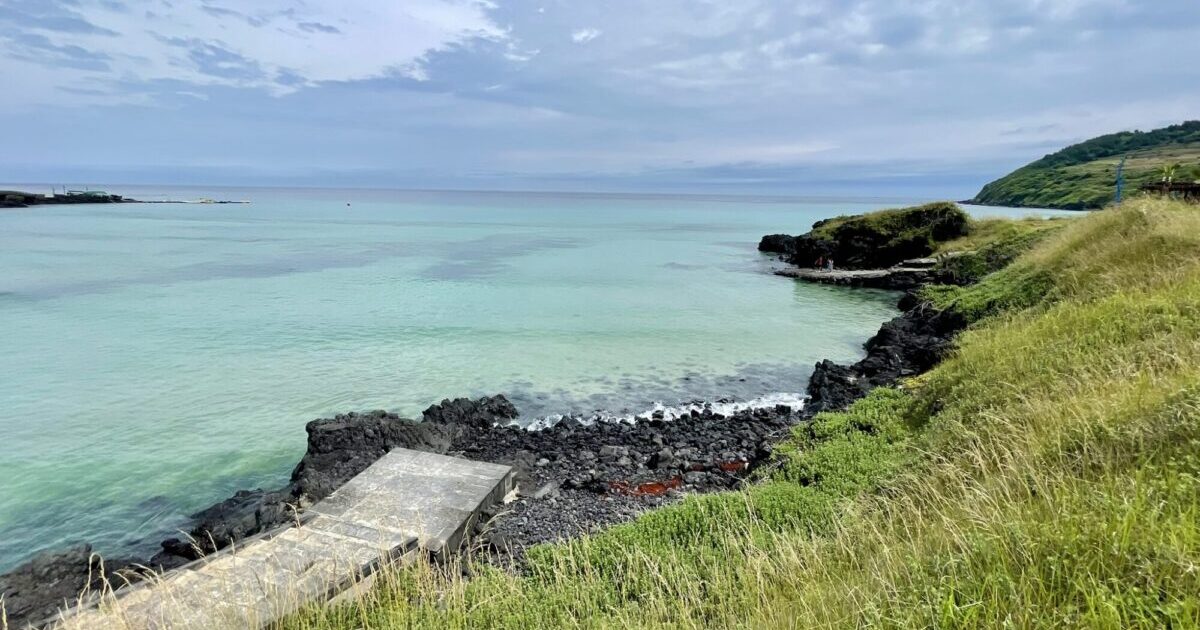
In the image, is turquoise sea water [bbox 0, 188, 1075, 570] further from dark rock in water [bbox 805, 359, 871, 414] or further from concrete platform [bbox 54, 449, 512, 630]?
concrete platform [bbox 54, 449, 512, 630]

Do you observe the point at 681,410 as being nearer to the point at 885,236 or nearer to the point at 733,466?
the point at 733,466

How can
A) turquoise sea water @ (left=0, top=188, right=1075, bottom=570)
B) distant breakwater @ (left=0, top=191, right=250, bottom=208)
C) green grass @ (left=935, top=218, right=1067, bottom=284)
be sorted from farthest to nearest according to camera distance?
distant breakwater @ (left=0, top=191, right=250, bottom=208) < green grass @ (left=935, top=218, right=1067, bottom=284) < turquoise sea water @ (left=0, top=188, right=1075, bottom=570)

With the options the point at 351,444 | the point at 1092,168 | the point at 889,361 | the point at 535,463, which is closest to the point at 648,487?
the point at 535,463

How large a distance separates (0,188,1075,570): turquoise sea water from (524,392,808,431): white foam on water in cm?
64

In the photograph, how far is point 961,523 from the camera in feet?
15.9

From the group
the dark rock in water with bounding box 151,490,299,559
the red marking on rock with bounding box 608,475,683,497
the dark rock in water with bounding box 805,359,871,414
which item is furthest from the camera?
the dark rock in water with bounding box 805,359,871,414

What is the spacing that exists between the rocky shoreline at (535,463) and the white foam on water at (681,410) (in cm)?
11

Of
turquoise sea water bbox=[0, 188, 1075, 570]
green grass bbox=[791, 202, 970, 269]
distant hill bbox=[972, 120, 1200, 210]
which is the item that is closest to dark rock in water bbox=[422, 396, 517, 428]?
turquoise sea water bbox=[0, 188, 1075, 570]

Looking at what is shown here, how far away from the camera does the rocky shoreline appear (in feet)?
29.0

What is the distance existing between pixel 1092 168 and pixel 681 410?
549 feet

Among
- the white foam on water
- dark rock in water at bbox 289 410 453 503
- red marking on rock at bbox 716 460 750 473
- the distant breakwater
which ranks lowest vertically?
the white foam on water

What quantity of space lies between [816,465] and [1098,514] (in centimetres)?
563

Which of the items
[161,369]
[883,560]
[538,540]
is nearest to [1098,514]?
[883,560]

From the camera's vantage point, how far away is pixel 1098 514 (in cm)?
404
